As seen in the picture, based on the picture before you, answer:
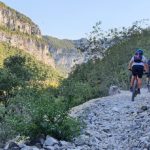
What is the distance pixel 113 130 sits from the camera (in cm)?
1171

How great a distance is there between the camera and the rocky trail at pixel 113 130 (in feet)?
31.3

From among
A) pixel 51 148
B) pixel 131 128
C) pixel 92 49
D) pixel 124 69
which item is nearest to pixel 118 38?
pixel 92 49

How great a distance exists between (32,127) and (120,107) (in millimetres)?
6447

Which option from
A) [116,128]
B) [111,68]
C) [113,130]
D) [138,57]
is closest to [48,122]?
[113,130]

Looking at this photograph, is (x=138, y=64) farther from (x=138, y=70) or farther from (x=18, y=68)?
(x=18, y=68)

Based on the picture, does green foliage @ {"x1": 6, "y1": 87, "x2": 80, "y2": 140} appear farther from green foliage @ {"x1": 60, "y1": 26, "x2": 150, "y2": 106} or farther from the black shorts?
green foliage @ {"x1": 60, "y1": 26, "x2": 150, "y2": 106}

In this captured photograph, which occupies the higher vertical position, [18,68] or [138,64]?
[138,64]

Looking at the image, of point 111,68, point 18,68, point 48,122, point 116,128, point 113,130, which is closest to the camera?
point 48,122

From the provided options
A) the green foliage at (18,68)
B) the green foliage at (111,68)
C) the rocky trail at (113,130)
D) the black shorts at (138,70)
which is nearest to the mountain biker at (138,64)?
the black shorts at (138,70)

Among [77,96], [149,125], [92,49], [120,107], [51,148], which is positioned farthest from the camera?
[92,49]

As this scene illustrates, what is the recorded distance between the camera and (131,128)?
38.1 feet

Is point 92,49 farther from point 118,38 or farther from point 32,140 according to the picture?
point 32,140

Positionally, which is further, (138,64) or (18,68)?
(18,68)

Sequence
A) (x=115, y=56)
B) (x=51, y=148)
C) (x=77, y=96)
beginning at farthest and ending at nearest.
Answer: (x=115, y=56), (x=77, y=96), (x=51, y=148)
